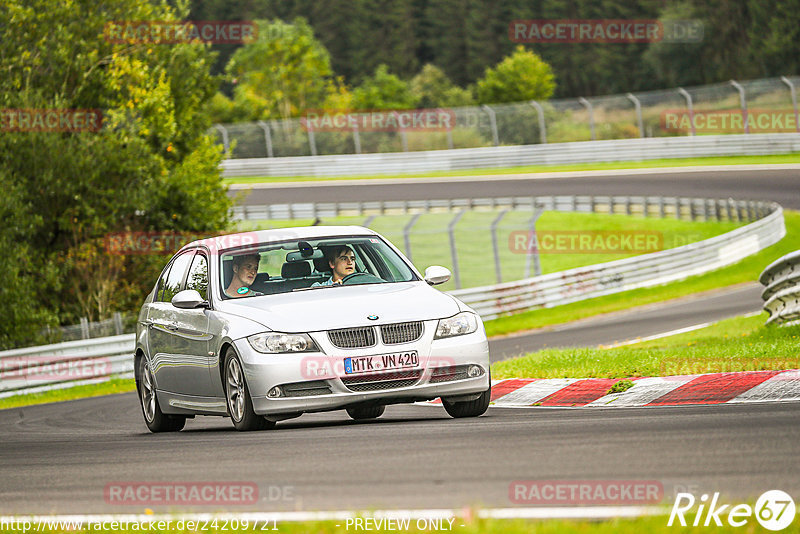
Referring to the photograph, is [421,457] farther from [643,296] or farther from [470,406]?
[643,296]

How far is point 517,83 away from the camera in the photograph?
85688 mm

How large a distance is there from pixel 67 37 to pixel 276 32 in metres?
66.6

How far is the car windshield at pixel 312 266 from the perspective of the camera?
9.78 metres

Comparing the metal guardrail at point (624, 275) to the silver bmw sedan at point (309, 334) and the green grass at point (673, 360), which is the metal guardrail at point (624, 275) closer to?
the green grass at point (673, 360)

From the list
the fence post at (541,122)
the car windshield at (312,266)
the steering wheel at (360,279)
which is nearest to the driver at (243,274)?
the car windshield at (312,266)

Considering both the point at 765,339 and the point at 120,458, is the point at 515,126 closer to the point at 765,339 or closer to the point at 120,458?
the point at 765,339

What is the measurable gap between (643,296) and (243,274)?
20.4 metres

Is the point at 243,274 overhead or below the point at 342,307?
overhead

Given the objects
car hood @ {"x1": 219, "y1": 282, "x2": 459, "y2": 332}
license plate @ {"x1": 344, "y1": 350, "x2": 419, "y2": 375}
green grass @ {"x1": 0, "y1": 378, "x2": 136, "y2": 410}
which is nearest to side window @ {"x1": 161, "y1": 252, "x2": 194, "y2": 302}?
car hood @ {"x1": 219, "y1": 282, "x2": 459, "y2": 332}

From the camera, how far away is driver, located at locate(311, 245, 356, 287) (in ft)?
32.8

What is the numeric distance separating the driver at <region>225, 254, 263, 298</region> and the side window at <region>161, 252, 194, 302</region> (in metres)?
0.82

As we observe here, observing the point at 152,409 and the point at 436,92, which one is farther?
the point at 436,92

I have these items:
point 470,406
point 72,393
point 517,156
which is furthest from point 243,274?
point 517,156

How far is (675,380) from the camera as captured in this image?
1004cm
